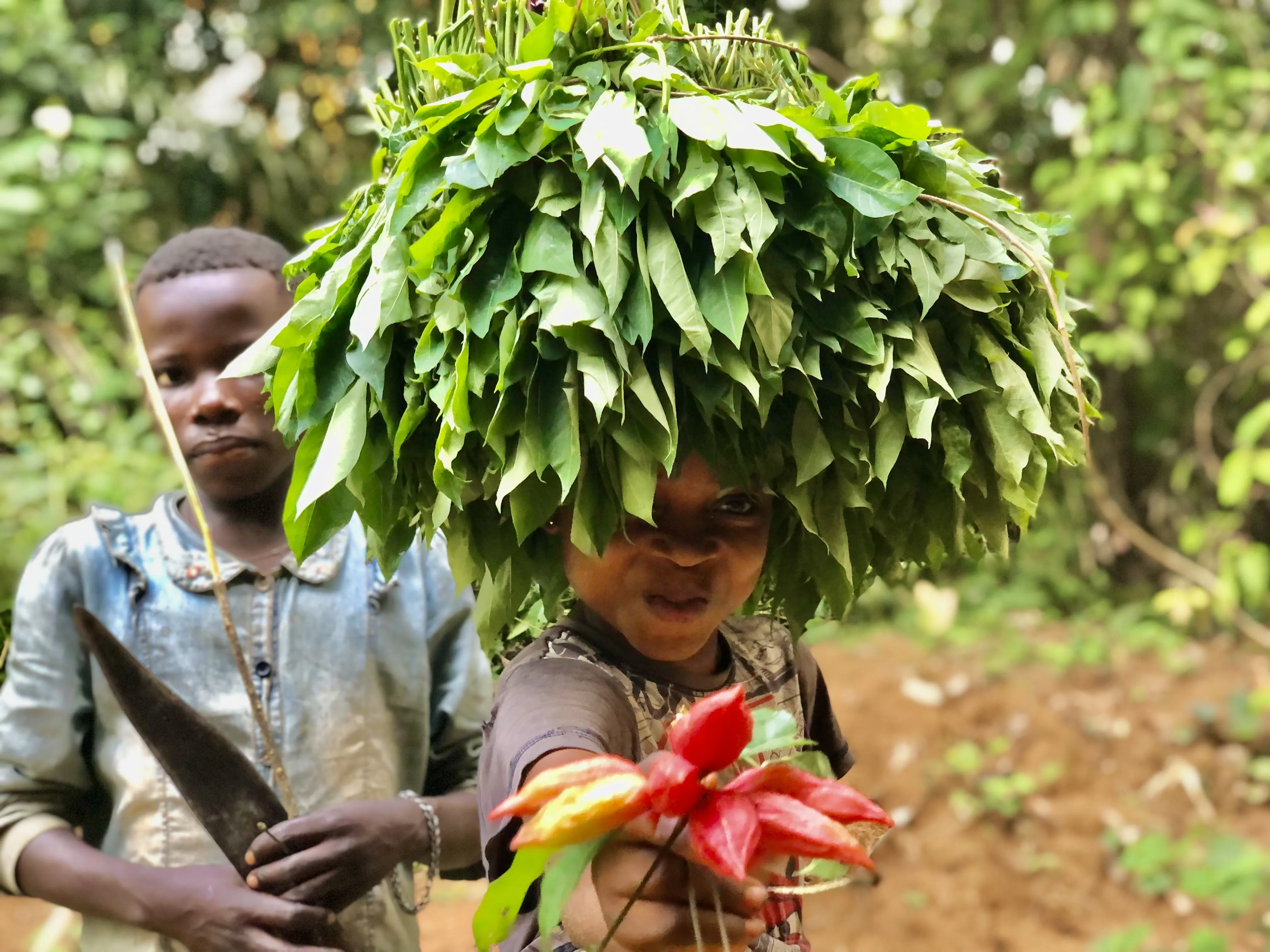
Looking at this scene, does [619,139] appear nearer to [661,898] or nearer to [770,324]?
[770,324]

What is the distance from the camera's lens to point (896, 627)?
429 cm

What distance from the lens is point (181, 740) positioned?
1.09 metres

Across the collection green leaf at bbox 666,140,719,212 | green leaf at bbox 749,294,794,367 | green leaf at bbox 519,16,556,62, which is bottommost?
green leaf at bbox 749,294,794,367

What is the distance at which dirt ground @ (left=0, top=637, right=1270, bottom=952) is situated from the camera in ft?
10.3

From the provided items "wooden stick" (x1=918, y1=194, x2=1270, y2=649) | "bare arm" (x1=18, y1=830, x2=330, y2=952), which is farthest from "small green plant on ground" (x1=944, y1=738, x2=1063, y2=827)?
"bare arm" (x1=18, y1=830, x2=330, y2=952)

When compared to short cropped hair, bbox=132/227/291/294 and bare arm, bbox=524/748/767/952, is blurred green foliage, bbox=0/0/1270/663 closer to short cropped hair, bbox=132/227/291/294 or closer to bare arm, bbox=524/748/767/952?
short cropped hair, bbox=132/227/291/294

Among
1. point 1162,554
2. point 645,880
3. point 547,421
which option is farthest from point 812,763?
point 1162,554

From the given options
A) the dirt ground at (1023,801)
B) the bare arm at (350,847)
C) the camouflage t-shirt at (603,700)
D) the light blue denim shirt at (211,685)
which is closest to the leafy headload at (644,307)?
the camouflage t-shirt at (603,700)

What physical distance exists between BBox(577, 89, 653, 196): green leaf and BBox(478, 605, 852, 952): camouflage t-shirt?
14.5 inches

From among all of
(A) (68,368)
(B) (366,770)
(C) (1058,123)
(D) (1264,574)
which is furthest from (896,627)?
(B) (366,770)

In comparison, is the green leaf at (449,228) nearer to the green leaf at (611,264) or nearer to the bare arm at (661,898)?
the green leaf at (611,264)

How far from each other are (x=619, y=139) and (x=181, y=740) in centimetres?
65

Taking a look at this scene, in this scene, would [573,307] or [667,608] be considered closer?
[573,307]

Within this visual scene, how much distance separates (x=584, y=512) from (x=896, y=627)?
3550mm
